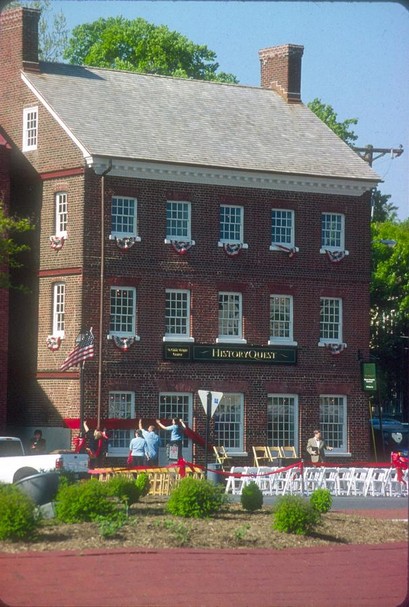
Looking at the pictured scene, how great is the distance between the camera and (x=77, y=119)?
143ft

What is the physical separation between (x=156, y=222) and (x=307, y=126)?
7830mm

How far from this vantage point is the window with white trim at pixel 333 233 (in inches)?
1786

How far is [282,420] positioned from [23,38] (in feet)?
50.0

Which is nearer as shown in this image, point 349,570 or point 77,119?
point 349,570

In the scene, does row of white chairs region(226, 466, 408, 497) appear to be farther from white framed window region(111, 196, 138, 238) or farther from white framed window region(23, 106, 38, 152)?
white framed window region(23, 106, 38, 152)

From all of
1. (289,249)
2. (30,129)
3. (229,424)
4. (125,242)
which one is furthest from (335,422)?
(30,129)

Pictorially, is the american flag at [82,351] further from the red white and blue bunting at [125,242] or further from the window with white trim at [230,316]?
the window with white trim at [230,316]

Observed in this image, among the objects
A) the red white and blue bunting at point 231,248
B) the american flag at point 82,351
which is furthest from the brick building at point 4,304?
the red white and blue bunting at point 231,248

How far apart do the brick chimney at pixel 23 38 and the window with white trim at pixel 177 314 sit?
348 inches

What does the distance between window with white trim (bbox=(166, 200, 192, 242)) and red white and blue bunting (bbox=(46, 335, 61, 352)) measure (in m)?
4.96

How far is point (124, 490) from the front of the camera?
2255 centimetres

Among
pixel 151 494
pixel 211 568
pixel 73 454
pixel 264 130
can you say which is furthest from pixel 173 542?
pixel 264 130

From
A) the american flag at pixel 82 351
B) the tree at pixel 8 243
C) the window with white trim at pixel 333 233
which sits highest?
the window with white trim at pixel 333 233

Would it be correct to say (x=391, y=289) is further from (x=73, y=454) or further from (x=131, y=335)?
(x=73, y=454)
